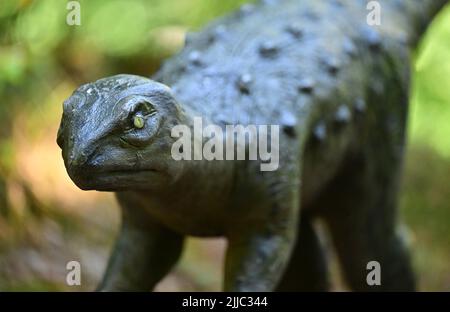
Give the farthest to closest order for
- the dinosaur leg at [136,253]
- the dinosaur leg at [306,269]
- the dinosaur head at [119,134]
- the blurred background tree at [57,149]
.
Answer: the blurred background tree at [57,149] < the dinosaur leg at [306,269] < the dinosaur leg at [136,253] < the dinosaur head at [119,134]

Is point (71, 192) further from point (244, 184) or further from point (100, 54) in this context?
point (244, 184)

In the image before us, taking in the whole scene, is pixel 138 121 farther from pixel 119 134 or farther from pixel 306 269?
pixel 306 269

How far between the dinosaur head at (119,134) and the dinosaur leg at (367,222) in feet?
3.85

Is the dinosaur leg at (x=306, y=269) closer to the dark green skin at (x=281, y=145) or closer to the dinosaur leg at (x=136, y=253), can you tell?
the dark green skin at (x=281, y=145)

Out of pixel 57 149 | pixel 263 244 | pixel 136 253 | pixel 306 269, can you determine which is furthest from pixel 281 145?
pixel 57 149

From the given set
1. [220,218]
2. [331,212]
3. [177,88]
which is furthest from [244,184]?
[331,212]

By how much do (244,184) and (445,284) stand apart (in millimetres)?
2925

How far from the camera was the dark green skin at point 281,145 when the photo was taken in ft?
8.52

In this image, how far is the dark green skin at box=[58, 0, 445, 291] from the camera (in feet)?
8.52

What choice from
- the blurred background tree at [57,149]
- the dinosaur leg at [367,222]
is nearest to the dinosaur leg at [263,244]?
the dinosaur leg at [367,222]

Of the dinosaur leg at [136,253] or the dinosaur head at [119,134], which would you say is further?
the dinosaur leg at [136,253]

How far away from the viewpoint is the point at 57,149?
6320mm

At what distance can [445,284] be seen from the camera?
5.61m

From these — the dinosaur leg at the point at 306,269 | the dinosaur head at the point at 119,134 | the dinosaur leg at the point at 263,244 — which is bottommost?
the dinosaur leg at the point at 306,269
